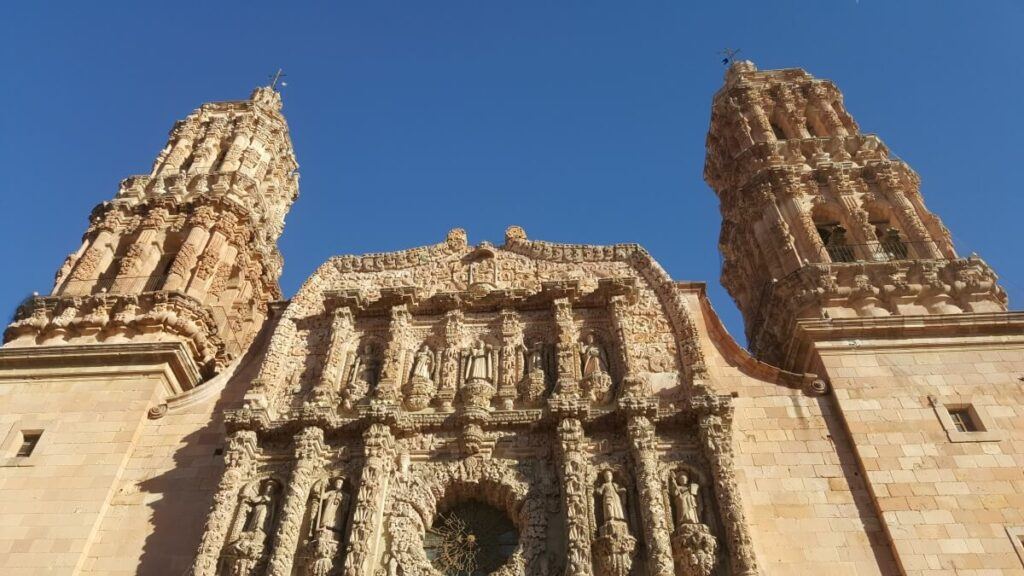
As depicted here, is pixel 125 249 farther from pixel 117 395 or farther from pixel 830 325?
pixel 830 325

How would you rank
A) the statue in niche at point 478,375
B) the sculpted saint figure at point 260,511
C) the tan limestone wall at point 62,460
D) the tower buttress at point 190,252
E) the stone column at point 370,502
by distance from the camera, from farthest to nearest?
the tower buttress at point 190,252 → the statue in niche at point 478,375 → the tan limestone wall at point 62,460 → the sculpted saint figure at point 260,511 → the stone column at point 370,502

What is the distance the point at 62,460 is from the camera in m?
13.9

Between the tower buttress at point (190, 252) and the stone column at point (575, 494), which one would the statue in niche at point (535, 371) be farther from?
the tower buttress at point (190, 252)

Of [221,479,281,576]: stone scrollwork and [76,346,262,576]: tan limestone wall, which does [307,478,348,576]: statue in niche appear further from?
[76,346,262,576]: tan limestone wall

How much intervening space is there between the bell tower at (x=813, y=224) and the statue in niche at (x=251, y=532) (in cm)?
1010

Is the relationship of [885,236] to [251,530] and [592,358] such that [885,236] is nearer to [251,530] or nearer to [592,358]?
[592,358]

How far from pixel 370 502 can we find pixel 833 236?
40.3 ft

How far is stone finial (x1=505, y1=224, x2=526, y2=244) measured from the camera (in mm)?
17922

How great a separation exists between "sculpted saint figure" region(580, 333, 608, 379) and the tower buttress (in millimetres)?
8079

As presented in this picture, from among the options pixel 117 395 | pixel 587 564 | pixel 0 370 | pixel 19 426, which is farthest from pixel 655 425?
pixel 0 370

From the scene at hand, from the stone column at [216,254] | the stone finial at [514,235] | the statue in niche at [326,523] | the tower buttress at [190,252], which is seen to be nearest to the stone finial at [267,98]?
the tower buttress at [190,252]

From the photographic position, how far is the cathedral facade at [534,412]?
12.0 m

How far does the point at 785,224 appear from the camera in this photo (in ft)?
59.5

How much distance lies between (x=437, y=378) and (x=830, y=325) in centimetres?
748
